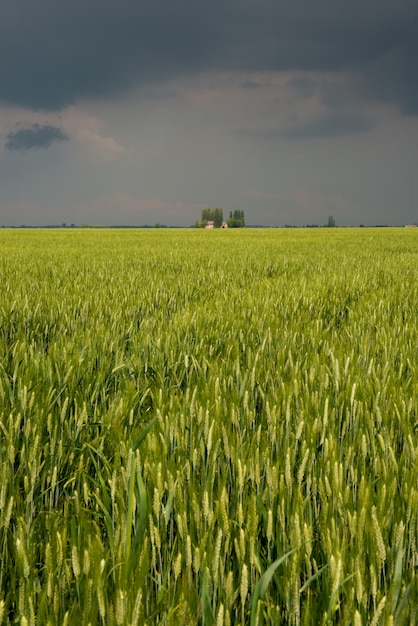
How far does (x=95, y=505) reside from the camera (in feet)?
4.25

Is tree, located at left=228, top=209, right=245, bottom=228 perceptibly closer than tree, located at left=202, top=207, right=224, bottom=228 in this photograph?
Yes

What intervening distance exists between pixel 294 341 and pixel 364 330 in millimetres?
823

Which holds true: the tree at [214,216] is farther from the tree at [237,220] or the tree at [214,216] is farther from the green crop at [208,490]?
the green crop at [208,490]

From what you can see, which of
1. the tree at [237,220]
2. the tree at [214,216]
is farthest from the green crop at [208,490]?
the tree at [214,216]

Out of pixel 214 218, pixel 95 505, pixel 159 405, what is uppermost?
pixel 214 218

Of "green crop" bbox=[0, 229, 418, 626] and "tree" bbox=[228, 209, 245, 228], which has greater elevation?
"tree" bbox=[228, 209, 245, 228]

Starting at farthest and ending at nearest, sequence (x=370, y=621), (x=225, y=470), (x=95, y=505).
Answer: (x=95, y=505)
(x=225, y=470)
(x=370, y=621)

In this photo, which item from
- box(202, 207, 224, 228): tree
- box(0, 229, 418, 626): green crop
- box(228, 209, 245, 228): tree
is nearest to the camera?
box(0, 229, 418, 626): green crop

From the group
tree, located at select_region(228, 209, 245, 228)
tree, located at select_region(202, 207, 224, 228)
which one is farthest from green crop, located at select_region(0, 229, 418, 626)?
tree, located at select_region(202, 207, 224, 228)

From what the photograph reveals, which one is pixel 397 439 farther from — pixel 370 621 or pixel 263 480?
pixel 370 621

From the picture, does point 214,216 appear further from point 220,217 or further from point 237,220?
point 237,220

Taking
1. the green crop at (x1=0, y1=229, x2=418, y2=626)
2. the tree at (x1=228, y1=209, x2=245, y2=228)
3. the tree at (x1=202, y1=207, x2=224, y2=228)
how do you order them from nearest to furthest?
the green crop at (x1=0, y1=229, x2=418, y2=626) → the tree at (x1=228, y1=209, x2=245, y2=228) → the tree at (x1=202, y1=207, x2=224, y2=228)

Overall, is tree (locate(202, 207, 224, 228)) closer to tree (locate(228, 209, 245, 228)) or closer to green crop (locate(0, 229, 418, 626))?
tree (locate(228, 209, 245, 228))

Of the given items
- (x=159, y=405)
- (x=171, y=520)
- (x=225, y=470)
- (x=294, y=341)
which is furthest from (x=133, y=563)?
(x=294, y=341)
